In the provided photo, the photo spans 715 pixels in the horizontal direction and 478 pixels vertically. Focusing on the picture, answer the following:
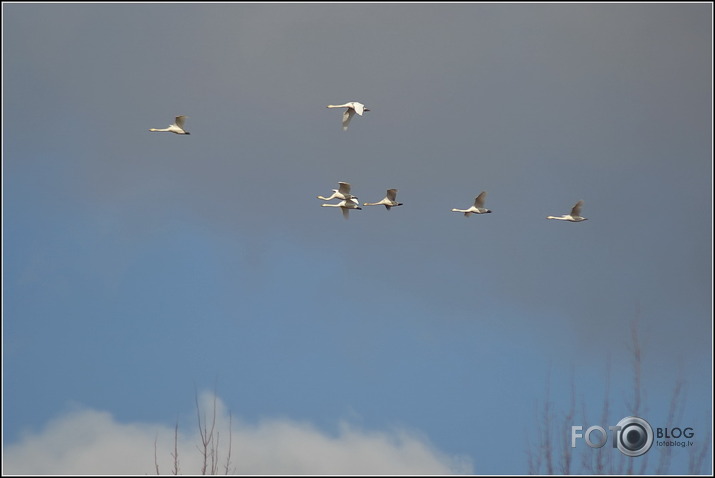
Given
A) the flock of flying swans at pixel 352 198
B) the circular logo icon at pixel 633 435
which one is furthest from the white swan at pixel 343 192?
the circular logo icon at pixel 633 435

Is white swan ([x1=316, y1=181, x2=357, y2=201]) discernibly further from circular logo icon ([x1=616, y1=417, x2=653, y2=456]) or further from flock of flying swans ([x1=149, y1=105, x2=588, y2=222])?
circular logo icon ([x1=616, y1=417, x2=653, y2=456])

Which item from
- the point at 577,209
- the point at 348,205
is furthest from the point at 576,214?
the point at 348,205

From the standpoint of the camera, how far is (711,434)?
3338 cm

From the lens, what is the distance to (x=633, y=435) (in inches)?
1656

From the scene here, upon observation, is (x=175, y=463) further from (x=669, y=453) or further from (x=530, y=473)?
(x=669, y=453)

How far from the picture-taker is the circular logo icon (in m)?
40.8

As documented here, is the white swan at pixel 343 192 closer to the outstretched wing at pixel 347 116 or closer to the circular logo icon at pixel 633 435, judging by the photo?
the outstretched wing at pixel 347 116

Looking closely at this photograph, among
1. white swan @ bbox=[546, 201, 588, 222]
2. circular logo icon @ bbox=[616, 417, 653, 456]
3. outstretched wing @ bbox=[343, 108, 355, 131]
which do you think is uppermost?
outstretched wing @ bbox=[343, 108, 355, 131]

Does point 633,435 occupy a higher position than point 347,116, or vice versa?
point 347,116

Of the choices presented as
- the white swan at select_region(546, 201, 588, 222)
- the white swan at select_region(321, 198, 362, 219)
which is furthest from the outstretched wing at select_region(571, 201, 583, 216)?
the white swan at select_region(321, 198, 362, 219)

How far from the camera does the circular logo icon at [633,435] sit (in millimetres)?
40750

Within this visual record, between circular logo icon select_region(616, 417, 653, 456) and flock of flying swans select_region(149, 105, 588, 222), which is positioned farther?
flock of flying swans select_region(149, 105, 588, 222)

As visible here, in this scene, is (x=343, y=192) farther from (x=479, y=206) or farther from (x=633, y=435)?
(x=633, y=435)

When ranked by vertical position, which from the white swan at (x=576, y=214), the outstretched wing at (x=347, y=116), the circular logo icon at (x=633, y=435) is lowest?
the circular logo icon at (x=633, y=435)
